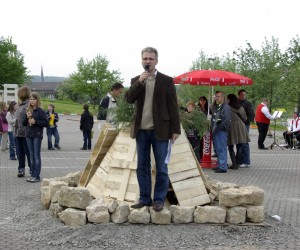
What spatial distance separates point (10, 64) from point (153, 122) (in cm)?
5927

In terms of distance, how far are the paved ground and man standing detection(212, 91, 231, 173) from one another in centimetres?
39

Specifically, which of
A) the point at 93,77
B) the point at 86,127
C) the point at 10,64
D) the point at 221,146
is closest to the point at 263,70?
the point at 86,127

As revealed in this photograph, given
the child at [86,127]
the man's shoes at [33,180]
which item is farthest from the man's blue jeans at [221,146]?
the child at [86,127]

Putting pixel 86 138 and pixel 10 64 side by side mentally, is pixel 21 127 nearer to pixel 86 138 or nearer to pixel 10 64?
pixel 86 138

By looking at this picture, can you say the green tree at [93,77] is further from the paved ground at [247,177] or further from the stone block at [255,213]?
the stone block at [255,213]

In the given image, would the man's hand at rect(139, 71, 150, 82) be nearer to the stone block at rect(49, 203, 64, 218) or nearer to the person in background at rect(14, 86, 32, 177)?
the stone block at rect(49, 203, 64, 218)

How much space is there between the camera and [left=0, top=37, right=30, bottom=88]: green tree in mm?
62906

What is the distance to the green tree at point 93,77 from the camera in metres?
85.7

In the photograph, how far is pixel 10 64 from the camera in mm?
63031

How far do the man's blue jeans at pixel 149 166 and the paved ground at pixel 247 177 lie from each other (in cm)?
151

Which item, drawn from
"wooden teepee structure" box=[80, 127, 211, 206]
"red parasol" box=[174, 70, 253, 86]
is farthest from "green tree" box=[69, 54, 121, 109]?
"wooden teepee structure" box=[80, 127, 211, 206]

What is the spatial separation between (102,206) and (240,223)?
178 centimetres

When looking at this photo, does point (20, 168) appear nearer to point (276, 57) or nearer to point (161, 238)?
point (161, 238)

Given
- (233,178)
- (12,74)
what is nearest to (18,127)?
(233,178)
